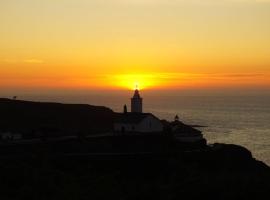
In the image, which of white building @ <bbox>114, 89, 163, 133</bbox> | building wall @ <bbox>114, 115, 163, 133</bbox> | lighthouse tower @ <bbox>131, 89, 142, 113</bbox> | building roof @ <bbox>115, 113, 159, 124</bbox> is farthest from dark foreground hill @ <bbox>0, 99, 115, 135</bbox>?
building wall @ <bbox>114, 115, 163, 133</bbox>

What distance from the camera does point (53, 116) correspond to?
264ft

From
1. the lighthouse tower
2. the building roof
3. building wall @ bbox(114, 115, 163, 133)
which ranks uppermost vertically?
the lighthouse tower

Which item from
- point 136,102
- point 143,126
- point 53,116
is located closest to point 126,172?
point 143,126

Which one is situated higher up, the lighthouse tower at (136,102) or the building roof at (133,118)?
the lighthouse tower at (136,102)

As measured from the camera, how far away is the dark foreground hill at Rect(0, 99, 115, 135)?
72000 mm

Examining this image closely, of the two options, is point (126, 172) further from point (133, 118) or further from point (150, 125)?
point (150, 125)

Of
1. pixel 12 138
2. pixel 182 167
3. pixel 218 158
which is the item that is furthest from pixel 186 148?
pixel 12 138

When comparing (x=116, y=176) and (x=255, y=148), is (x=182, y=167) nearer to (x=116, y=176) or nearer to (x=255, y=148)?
(x=116, y=176)

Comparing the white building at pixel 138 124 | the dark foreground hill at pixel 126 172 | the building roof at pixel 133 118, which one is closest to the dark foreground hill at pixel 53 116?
the building roof at pixel 133 118

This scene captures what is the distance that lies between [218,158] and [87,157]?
37.5 ft

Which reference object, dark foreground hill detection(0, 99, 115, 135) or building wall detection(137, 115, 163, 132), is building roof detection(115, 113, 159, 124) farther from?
dark foreground hill detection(0, 99, 115, 135)

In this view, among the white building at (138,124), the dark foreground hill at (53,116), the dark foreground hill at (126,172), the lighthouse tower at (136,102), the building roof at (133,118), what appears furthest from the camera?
the dark foreground hill at (53,116)

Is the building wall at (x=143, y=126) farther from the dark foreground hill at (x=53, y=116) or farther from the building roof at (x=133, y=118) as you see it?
the dark foreground hill at (x=53, y=116)

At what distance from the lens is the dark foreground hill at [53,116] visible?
236 ft
